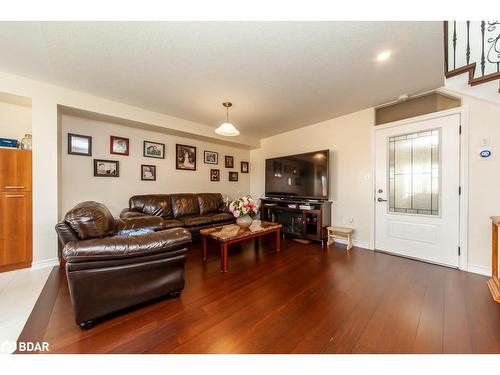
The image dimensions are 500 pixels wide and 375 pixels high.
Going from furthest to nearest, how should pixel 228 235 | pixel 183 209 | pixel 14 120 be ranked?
pixel 183 209
pixel 14 120
pixel 228 235

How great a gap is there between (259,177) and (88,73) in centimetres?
400

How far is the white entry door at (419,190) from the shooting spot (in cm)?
258

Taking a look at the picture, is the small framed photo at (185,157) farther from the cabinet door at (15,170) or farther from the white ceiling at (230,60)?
the cabinet door at (15,170)

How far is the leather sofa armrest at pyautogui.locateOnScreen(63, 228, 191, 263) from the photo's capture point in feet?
4.48

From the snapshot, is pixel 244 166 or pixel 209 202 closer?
pixel 209 202

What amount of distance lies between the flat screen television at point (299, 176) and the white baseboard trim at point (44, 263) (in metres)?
3.86

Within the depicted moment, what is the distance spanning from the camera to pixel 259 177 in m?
5.47

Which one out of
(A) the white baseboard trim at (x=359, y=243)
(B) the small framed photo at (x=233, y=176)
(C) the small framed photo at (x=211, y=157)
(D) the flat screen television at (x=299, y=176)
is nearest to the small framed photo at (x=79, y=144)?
(C) the small framed photo at (x=211, y=157)

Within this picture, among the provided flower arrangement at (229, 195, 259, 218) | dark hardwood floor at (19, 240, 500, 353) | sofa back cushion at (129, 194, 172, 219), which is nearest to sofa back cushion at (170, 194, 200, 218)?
sofa back cushion at (129, 194, 172, 219)

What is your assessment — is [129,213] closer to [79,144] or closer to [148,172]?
[148,172]

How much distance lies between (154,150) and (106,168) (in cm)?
89

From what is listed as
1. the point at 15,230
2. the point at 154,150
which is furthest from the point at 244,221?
the point at 15,230

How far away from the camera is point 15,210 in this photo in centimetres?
241

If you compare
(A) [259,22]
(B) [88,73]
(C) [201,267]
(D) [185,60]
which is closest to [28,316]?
(C) [201,267]
